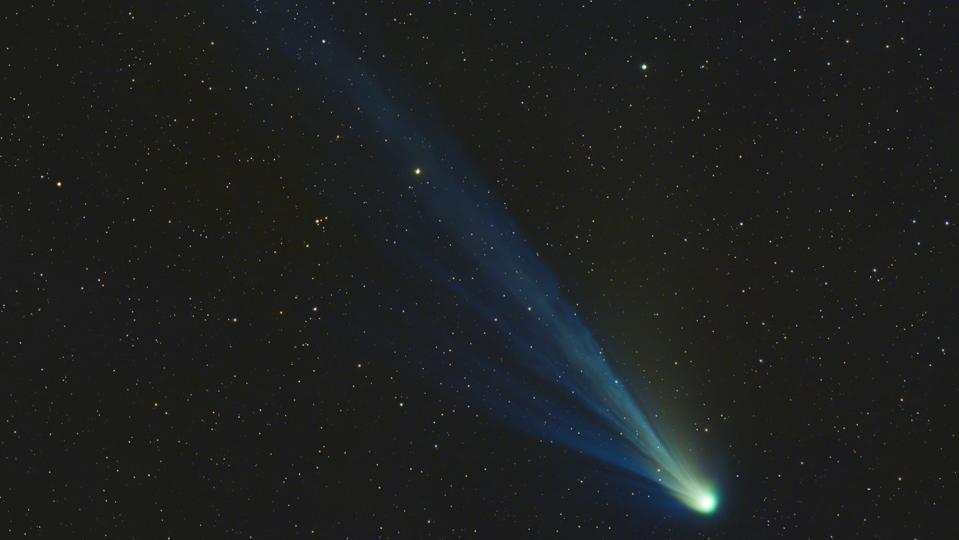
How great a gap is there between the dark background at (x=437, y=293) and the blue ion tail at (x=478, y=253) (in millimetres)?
13

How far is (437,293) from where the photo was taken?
681mm

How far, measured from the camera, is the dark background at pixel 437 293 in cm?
65

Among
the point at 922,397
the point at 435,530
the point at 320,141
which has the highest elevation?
the point at 320,141

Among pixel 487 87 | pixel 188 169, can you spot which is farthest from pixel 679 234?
pixel 188 169

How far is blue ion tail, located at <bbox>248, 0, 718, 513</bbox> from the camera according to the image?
0.67m

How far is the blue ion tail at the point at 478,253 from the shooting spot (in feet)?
2.19

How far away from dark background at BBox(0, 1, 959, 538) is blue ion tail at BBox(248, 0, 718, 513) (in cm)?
1

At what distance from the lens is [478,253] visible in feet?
2.20

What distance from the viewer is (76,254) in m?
0.70

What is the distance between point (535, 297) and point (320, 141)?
23cm

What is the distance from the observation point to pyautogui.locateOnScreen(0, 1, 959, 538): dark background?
650 millimetres

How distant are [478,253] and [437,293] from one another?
0.05 m

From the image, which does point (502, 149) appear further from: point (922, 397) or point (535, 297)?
point (922, 397)

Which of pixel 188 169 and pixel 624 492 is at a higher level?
pixel 188 169
